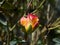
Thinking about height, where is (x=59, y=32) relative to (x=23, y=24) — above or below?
below

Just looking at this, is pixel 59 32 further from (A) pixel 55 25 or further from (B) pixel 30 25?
(B) pixel 30 25

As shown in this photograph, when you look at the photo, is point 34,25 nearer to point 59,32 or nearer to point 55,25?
point 55,25

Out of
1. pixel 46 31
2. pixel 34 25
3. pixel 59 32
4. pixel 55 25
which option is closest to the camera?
pixel 34 25

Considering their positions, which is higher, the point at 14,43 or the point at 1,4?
the point at 1,4

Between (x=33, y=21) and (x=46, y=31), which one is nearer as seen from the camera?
(x=33, y=21)

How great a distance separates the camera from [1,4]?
0.98 m

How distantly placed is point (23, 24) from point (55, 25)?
168 millimetres

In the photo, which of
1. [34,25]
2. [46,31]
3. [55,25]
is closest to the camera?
[34,25]

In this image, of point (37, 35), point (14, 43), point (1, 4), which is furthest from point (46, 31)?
point (1, 4)

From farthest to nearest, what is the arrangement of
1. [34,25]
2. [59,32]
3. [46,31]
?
[59,32], [46,31], [34,25]


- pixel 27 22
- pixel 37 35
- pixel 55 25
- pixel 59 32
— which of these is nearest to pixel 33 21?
pixel 27 22

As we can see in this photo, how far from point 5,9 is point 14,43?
16 cm

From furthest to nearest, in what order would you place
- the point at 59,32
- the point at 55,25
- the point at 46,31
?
the point at 59,32 < the point at 46,31 < the point at 55,25

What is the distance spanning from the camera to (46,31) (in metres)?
1.13
